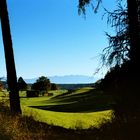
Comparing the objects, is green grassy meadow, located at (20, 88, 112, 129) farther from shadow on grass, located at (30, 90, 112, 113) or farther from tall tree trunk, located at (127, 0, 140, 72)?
tall tree trunk, located at (127, 0, 140, 72)

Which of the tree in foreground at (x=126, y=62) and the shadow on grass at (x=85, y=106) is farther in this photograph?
the shadow on grass at (x=85, y=106)

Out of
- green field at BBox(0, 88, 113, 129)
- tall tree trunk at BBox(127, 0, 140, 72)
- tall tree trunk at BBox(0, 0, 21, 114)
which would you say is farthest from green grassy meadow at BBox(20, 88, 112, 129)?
tall tree trunk at BBox(127, 0, 140, 72)

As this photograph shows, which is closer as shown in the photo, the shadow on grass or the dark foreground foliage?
the dark foreground foliage

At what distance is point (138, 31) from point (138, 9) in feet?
4.06

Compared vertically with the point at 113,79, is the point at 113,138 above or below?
below

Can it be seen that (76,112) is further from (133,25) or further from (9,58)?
(133,25)

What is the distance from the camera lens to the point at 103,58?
18.2 m

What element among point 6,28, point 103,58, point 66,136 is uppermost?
point 6,28

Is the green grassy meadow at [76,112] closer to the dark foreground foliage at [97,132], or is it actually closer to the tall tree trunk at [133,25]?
the dark foreground foliage at [97,132]

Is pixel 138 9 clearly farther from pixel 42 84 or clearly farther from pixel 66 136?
pixel 42 84

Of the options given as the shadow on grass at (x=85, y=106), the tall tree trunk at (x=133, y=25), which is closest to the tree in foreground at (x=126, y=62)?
the tall tree trunk at (x=133, y=25)

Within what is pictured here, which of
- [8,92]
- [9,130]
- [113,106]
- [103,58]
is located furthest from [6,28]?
[9,130]

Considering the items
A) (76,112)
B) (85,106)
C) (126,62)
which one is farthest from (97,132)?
(85,106)

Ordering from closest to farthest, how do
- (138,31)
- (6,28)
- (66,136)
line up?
(66,136) < (138,31) < (6,28)
